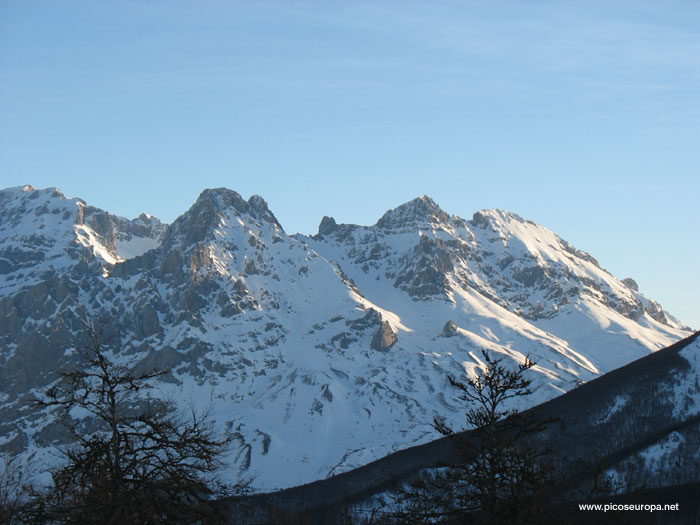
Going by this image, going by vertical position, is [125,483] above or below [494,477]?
above

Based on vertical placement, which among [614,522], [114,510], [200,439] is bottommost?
[614,522]

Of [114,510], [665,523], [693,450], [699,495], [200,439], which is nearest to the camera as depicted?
[114,510]

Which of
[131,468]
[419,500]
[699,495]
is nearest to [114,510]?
[131,468]

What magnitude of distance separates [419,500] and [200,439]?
8.49 metres

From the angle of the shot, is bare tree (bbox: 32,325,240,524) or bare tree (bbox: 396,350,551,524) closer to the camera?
bare tree (bbox: 32,325,240,524)

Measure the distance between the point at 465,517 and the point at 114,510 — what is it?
12833 millimetres

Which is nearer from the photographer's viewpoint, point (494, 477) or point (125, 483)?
point (125, 483)

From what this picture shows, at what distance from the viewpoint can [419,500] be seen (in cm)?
3375

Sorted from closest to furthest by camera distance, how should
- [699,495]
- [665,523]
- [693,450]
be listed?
[665,523], [699,495], [693,450]

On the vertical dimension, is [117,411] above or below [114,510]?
above

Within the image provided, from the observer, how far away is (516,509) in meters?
31.9

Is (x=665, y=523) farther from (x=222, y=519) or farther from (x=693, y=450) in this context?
(x=222, y=519)

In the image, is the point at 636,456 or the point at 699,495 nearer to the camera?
the point at 699,495

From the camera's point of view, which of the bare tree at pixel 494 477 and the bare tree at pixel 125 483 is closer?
the bare tree at pixel 125 483
